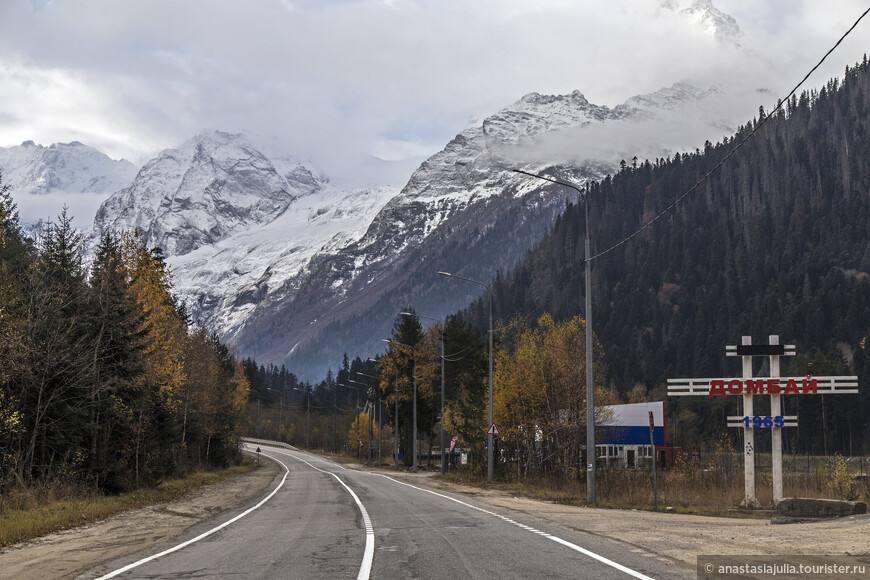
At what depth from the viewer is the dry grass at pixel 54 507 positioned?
17.0 metres

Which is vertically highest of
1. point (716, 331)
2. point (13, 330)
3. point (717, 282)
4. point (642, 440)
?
point (717, 282)

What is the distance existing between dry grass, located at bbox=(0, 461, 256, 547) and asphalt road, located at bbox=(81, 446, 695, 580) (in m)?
3.06

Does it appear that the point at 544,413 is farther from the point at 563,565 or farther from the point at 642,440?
the point at 563,565

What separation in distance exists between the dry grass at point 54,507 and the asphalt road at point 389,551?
10.0ft

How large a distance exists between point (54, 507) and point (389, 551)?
39.1ft

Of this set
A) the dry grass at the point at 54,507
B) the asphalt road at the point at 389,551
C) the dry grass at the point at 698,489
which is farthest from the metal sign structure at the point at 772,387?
the dry grass at the point at 54,507

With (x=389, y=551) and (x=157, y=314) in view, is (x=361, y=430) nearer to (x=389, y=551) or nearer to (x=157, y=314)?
(x=157, y=314)

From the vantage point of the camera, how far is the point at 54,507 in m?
21.1

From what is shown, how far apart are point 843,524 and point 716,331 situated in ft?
497

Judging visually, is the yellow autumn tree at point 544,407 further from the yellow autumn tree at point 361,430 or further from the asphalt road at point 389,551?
the yellow autumn tree at point 361,430

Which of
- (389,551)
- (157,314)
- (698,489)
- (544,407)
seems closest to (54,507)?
(389,551)

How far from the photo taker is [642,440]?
6656cm

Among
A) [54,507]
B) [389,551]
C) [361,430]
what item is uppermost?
[389,551]

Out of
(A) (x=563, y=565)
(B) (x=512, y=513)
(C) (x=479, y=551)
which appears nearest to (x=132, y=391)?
(B) (x=512, y=513)
